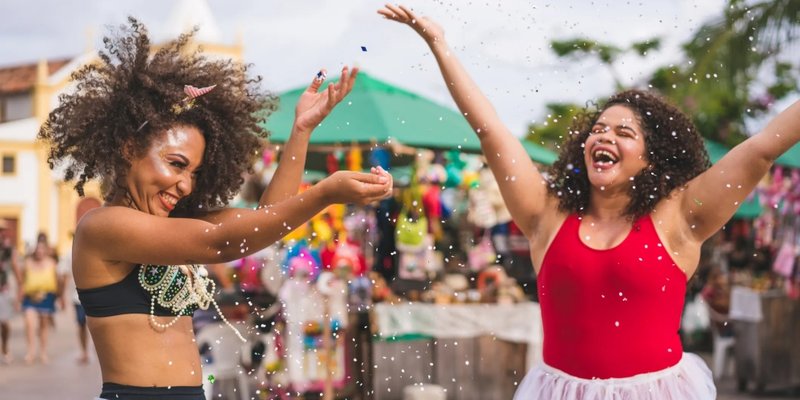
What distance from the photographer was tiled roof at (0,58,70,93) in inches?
1705

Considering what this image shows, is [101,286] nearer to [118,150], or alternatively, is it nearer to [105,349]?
[105,349]

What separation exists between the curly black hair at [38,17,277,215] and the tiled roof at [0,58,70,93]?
138 ft

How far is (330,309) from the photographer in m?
6.48

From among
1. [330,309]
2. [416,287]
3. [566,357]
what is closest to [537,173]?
[566,357]

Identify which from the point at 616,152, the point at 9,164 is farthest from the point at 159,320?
the point at 9,164

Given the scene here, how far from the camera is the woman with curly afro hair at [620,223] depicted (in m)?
2.64

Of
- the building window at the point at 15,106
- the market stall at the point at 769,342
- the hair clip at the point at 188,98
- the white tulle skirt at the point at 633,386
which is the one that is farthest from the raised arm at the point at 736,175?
the building window at the point at 15,106

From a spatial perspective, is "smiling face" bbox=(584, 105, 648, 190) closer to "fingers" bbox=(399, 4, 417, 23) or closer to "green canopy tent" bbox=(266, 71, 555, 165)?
"fingers" bbox=(399, 4, 417, 23)

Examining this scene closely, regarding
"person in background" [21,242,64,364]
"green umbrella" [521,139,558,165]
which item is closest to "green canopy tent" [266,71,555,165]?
"green umbrella" [521,139,558,165]

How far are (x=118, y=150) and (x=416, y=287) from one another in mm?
6338

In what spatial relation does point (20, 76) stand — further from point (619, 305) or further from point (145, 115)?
point (619, 305)

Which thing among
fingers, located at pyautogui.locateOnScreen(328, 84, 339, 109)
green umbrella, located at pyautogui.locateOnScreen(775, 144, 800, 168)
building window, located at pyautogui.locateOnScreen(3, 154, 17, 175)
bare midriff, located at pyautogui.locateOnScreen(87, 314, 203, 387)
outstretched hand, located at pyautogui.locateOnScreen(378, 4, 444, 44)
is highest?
building window, located at pyautogui.locateOnScreen(3, 154, 17, 175)

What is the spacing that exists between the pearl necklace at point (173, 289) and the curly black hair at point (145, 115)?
20 centimetres

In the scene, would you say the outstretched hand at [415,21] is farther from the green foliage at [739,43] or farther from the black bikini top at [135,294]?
the green foliage at [739,43]
